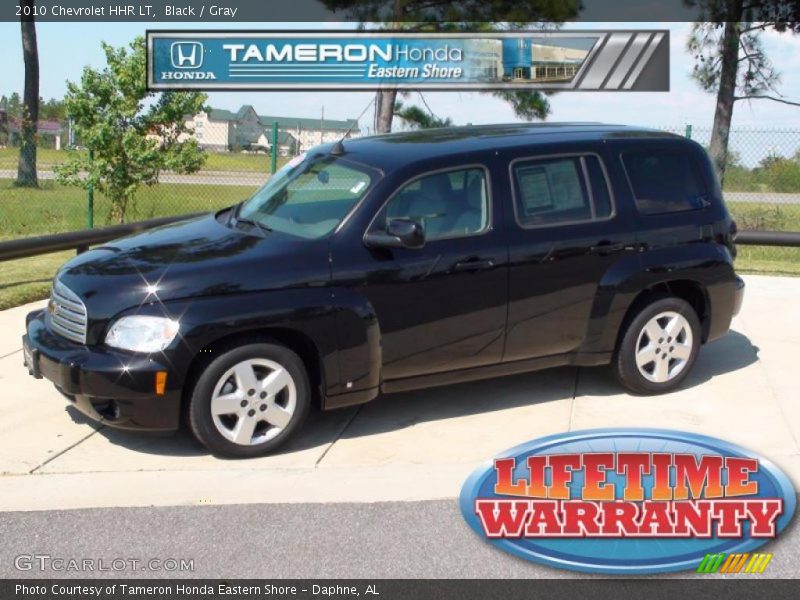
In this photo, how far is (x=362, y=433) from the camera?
5.97m

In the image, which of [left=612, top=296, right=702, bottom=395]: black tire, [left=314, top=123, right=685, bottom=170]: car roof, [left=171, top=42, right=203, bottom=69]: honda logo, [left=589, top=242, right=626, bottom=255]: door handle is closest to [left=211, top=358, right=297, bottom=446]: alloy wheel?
[left=314, top=123, right=685, bottom=170]: car roof

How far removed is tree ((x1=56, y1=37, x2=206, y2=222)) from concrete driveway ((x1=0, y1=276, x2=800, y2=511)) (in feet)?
27.6

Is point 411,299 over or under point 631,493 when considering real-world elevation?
over

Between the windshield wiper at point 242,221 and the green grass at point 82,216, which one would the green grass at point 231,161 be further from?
the windshield wiper at point 242,221

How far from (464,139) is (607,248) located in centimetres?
118

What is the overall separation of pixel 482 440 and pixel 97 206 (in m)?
12.4

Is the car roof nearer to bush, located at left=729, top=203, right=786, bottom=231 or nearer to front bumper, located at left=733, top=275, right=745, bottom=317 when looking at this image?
front bumper, located at left=733, top=275, right=745, bottom=317

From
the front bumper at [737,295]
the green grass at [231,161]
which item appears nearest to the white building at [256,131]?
the green grass at [231,161]

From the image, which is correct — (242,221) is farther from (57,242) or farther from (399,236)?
(57,242)

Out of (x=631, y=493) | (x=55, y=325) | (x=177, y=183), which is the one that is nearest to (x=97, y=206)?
(x=177, y=183)

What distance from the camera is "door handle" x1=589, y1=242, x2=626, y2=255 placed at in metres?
6.29

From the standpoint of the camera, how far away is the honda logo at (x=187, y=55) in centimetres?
1780

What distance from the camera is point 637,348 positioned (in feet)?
21.4
